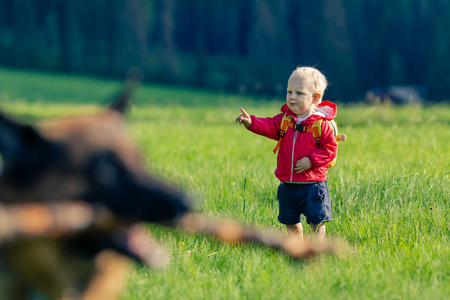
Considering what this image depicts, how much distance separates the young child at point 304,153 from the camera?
4.37m

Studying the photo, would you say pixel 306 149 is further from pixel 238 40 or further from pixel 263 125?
pixel 238 40

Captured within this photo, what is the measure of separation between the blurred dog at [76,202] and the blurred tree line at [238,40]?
26.4m

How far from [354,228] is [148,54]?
28.8m

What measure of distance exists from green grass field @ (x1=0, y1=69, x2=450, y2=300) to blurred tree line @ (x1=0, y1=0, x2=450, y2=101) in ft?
67.9

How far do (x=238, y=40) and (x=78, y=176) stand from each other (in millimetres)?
32310


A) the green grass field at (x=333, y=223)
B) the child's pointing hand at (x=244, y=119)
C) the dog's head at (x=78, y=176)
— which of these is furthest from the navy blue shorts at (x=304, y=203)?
the dog's head at (x=78, y=176)

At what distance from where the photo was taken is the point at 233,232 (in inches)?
94.2

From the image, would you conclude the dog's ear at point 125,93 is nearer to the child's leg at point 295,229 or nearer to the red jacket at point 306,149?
the red jacket at point 306,149

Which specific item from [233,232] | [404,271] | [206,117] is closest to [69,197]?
[233,232]

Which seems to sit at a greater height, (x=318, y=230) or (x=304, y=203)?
(x=304, y=203)

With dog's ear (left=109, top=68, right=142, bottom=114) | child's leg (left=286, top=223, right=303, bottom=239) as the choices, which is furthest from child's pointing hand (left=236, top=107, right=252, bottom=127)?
dog's ear (left=109, top=68, right=142, bottom=114)

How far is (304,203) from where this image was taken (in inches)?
177

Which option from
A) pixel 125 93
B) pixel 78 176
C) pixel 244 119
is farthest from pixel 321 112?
pixel 78 176

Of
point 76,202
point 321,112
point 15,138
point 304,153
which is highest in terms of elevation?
point 15,138
